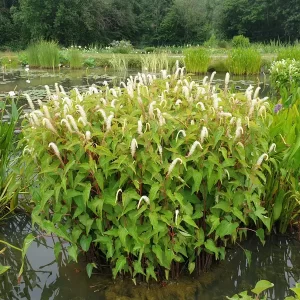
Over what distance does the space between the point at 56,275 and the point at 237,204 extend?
1.30 m

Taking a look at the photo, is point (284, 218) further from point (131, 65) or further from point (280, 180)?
point (131, 65)

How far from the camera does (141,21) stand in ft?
156

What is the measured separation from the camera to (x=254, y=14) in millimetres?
45469

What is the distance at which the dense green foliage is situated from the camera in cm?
3853

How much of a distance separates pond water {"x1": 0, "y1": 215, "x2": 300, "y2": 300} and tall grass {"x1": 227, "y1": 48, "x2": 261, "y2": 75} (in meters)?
11.4

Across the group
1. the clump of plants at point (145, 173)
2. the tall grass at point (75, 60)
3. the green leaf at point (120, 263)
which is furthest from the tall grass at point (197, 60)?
the green leaf at point (120, 263)

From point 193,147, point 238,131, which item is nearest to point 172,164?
point 193,147

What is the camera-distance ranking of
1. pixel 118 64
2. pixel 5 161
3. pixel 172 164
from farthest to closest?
pixel 118 64 < pixel 5 161 < pixel 172 164

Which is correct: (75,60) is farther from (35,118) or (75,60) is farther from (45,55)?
(35,118)

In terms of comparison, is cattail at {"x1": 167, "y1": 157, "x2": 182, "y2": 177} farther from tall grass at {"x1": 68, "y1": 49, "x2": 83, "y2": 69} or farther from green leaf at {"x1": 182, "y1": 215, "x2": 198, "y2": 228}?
tall grass at {"x1": 68, "y1": 49, "x2": 83, "y2": 69}

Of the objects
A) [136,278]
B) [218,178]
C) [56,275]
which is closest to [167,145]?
[218,178]

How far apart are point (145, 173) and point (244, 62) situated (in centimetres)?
1228

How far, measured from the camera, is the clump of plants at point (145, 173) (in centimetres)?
221

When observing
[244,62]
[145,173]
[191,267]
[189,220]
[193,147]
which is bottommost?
[191,267]
